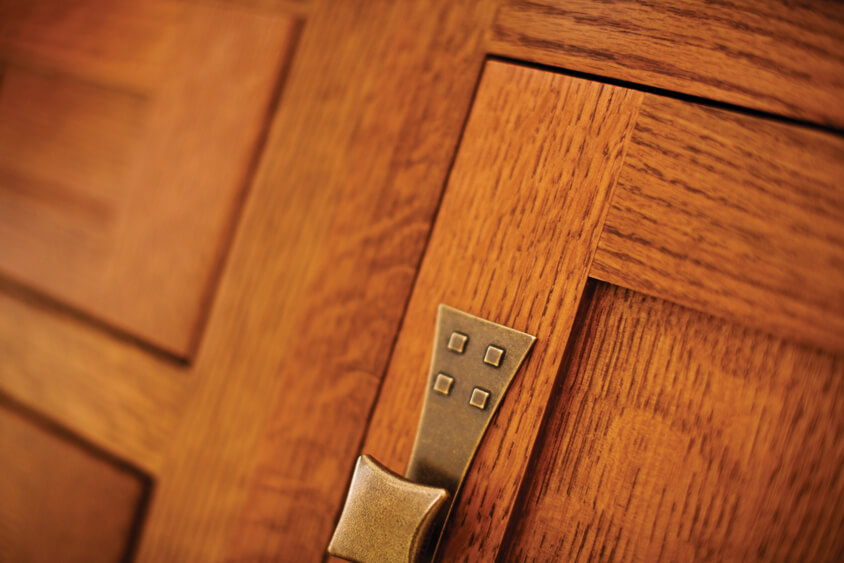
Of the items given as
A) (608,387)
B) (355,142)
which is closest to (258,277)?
(355,142)

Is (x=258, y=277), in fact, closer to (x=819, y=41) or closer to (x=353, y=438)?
(x=353, y=438)

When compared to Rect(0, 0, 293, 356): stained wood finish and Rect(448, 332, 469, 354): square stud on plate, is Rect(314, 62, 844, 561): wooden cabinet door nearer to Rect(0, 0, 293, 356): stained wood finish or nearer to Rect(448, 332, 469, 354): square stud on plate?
Rect(448, 332, 469, 354): square stud on plate

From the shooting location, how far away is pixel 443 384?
0.86 feet

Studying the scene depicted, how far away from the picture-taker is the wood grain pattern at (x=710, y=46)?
0.74 feet

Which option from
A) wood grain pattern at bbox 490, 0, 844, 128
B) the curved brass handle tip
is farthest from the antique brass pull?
wood grain pattern at bbox 490, 0, 844, 128

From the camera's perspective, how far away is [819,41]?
226mm

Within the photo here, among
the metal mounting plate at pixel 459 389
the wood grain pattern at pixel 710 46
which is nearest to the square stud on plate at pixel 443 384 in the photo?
the metal mounting plate at pixel 459 389

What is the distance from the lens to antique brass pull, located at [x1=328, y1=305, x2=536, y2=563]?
24 cm

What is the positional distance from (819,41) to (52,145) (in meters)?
0.56

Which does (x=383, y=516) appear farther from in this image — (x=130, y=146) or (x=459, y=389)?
(x=130, y=146)

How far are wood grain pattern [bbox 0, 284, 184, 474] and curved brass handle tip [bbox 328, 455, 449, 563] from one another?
0.59 feet

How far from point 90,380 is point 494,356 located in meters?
0.33

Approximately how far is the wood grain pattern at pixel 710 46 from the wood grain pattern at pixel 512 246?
17mm

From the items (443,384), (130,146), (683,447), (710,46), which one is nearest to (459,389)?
(443,384)
